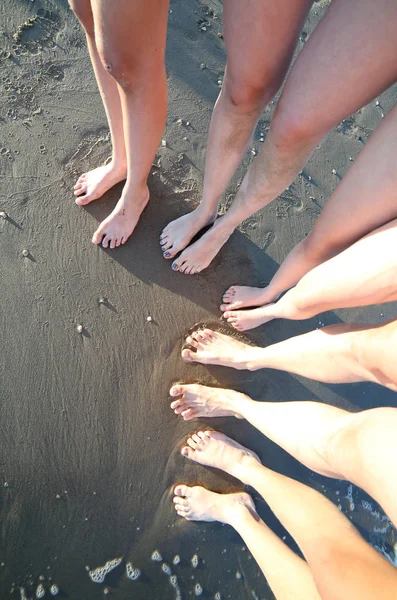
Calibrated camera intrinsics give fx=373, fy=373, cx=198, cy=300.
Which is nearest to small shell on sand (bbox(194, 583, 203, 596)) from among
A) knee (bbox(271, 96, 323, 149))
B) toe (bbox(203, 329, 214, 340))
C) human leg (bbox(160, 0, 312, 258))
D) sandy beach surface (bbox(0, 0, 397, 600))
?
sandy beach surface (bbox(0, 0, 397, 600))

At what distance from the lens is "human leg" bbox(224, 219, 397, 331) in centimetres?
101

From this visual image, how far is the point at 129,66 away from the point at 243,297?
1.17 meters

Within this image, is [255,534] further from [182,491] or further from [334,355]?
[334,355]

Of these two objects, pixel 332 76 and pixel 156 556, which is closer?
pixel 332 76

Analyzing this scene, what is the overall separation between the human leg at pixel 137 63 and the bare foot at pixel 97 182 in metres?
0.28

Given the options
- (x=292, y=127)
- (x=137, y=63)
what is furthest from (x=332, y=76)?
(x=137, y=63)

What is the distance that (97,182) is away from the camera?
1.82m

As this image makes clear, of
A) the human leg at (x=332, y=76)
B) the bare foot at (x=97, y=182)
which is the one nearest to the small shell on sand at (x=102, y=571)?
the bare foot at (x=97, y=182)

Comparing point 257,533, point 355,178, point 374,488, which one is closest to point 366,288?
point 355,178

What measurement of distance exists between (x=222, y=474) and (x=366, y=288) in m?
1.28

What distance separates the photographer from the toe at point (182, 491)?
1.79 metres

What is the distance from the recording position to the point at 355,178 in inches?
42.9

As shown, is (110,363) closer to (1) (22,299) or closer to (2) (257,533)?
(1) (22,299)

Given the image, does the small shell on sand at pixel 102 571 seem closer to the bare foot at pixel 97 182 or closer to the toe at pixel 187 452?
the toe at pixel 187 452
